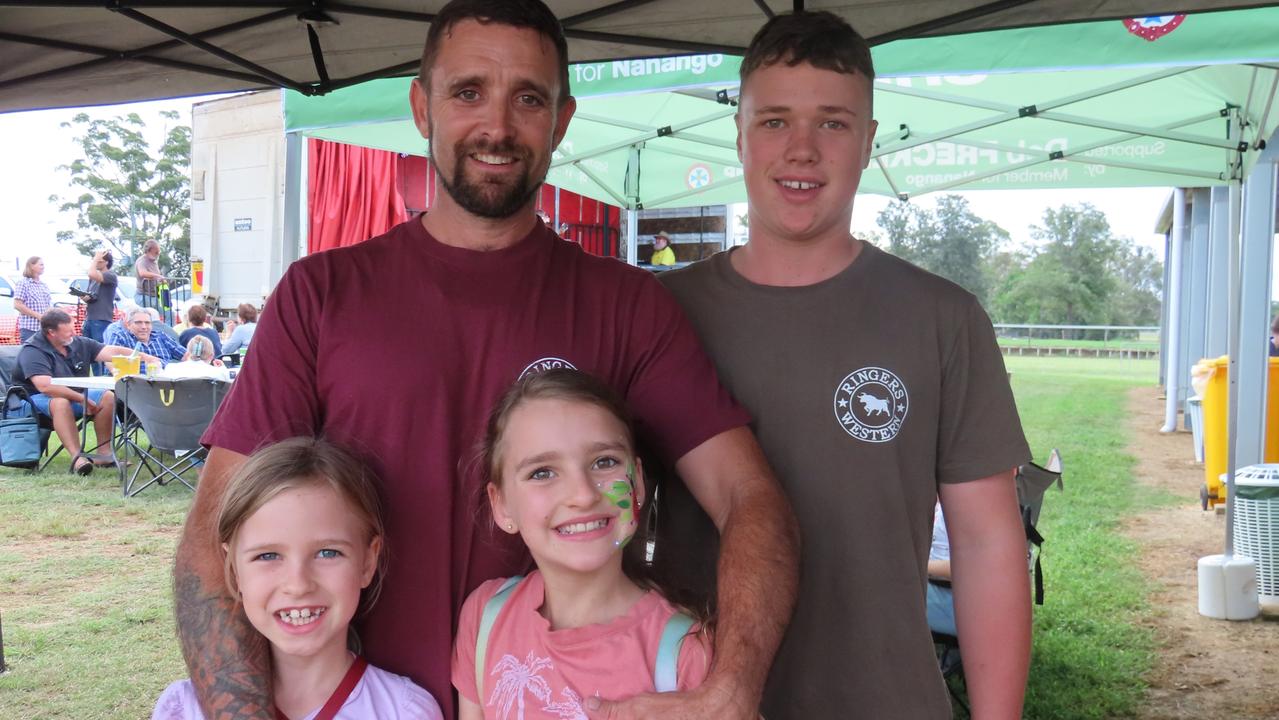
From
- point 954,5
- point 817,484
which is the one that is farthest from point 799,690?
point 954,5

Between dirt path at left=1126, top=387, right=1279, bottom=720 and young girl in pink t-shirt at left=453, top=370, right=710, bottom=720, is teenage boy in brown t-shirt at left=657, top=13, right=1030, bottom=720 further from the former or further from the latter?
dirt path at left=1126, top=387, right=1279, bottom=720

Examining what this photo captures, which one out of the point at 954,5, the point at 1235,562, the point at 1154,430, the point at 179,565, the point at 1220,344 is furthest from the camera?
the point at 1154,430

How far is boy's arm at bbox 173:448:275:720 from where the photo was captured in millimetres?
1479

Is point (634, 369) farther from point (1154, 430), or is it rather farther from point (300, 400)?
point (1154, 430)

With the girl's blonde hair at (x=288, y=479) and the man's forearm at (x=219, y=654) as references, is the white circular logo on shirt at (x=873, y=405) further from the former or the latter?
the man's forearm at (x=219, y=654)

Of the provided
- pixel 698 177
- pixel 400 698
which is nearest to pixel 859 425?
pixel 400 698

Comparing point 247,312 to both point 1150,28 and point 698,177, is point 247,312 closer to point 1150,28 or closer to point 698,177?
point 698,177

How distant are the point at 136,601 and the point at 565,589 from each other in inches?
189

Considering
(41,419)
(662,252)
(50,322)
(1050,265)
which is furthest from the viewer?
(1050,265)

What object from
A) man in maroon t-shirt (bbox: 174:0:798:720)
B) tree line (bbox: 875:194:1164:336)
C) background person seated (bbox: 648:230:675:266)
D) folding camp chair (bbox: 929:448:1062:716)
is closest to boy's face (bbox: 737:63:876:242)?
man in maroon t-shirt (bbox: 174:0:798:720)

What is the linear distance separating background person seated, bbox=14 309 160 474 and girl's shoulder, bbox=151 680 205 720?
817 cm

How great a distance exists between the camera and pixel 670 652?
1475mm

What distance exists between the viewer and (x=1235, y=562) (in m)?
5.35

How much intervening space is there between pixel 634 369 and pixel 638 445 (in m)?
0.13
